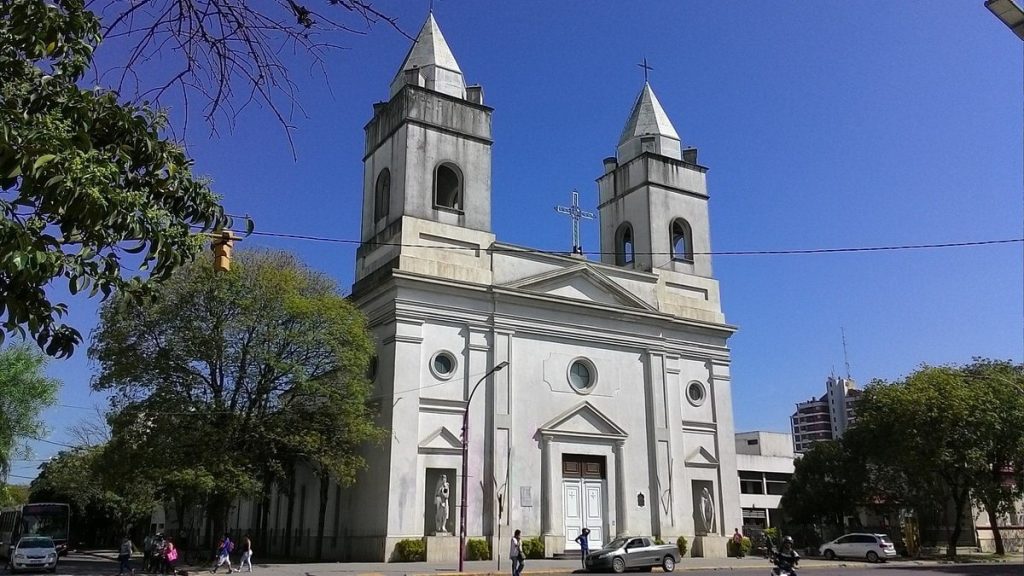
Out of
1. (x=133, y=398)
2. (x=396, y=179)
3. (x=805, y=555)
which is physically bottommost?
(x=805, y=555)

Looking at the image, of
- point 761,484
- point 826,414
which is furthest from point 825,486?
point 826,414

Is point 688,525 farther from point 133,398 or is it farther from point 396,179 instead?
point 133,398

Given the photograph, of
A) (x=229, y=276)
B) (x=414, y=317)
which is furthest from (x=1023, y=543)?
(x=229, y=276)

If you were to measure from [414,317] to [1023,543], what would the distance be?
37.8 meters

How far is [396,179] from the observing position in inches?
1235

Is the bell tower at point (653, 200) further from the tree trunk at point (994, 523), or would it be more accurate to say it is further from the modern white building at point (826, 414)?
the modern white building at point (826, 414)

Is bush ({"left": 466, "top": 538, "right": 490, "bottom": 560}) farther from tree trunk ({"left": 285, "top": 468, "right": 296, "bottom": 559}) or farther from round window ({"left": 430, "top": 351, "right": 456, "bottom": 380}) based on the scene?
tree trunk ({"left": 285, "top": 468, "right": 296, "bottom": 559})

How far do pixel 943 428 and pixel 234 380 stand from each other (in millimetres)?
30227

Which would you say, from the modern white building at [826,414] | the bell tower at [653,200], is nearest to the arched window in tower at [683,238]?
the bell tower at [653,200]

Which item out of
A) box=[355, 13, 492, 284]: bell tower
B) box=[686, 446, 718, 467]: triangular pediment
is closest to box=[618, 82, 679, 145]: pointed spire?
box=[355, 13, 492, 284]: bell tower

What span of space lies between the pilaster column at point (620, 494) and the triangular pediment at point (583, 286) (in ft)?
19.2

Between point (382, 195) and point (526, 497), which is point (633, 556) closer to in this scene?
point (526, 497)

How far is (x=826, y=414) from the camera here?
6063 inches

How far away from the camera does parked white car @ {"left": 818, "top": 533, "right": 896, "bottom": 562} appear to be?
36781mm
